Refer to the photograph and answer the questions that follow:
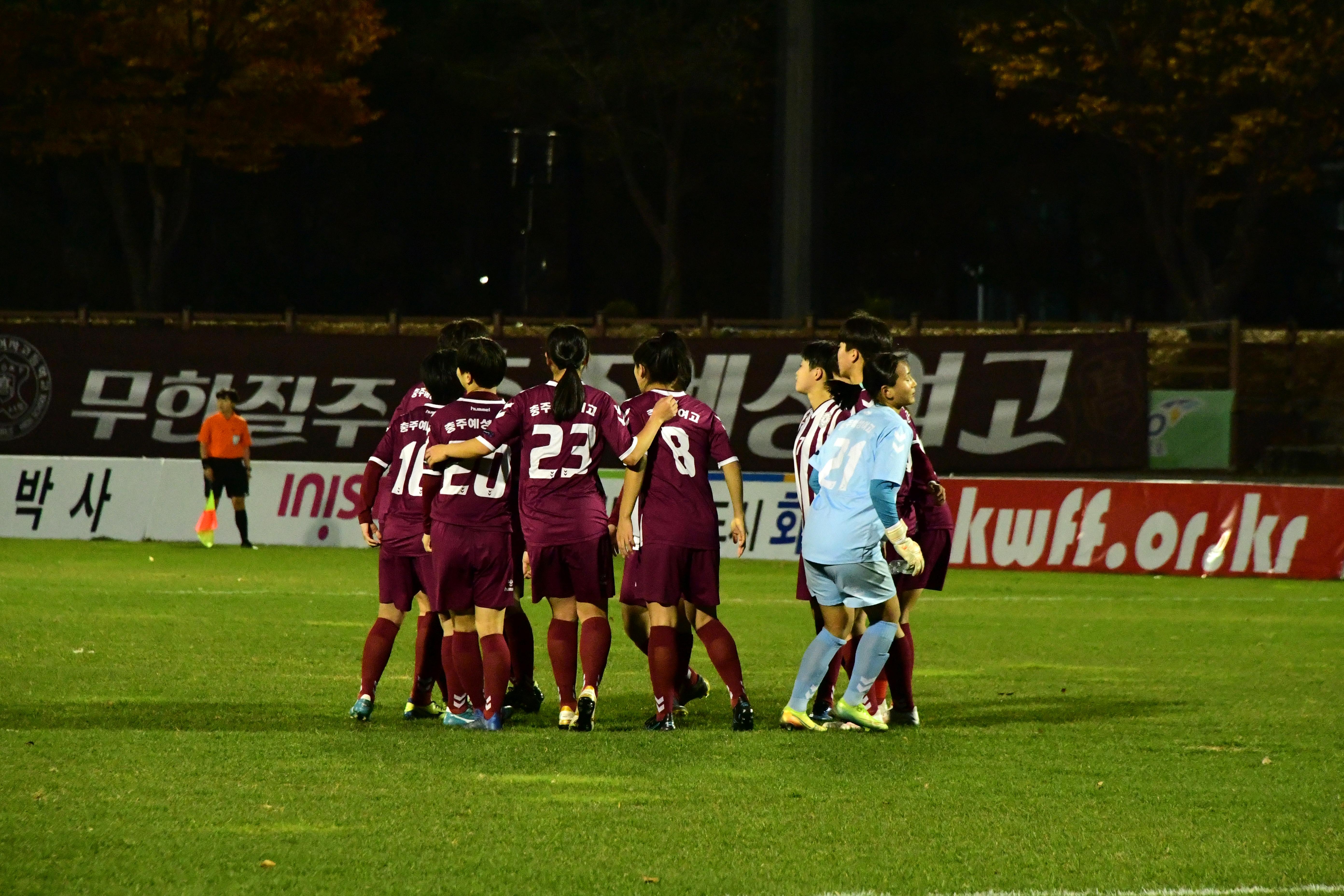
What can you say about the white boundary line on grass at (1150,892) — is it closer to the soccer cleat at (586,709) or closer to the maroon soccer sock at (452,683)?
the soccer cleat at (586,709)

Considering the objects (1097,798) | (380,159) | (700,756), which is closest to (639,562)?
(700,756)

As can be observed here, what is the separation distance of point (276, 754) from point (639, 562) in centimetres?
202

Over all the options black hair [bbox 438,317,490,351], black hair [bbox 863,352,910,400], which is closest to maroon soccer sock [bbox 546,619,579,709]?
black hair [bbox 438,317,490,351]

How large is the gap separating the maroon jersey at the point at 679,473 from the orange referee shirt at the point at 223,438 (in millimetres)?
12678

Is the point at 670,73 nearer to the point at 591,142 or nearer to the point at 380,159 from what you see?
the point at 591,142

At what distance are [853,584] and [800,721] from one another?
0.82m

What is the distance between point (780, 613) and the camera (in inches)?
603

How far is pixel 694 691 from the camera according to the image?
9969mm

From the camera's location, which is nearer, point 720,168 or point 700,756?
point 700,756

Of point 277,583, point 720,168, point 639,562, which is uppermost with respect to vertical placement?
point 720,168

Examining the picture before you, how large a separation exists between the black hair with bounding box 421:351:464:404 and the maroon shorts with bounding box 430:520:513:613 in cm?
70

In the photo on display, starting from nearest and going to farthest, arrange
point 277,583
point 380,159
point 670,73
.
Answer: point 277,583 < point 670,73 < point 380,159

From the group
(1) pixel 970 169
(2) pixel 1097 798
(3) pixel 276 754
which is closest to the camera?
(2) pixel 1097 798

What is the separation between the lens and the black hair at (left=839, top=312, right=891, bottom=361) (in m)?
8.89
